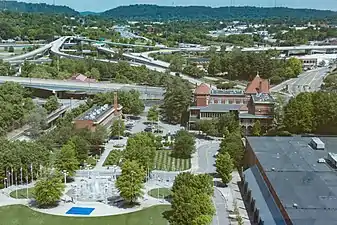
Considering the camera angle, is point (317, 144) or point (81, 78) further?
point (81, 78)

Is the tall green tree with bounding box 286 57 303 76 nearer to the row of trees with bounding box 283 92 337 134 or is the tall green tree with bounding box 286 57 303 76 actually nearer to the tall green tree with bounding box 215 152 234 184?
the row of trees with bounding box 283 92 337 134

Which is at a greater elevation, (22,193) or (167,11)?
(167,11)

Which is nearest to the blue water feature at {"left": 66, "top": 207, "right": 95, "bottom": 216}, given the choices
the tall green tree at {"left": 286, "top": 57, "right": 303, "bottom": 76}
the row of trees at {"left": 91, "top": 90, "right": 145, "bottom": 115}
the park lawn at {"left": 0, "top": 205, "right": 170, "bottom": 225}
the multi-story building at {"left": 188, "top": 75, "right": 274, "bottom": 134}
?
the park lawn at {"left": 0, "top": 205, "right": 170, "bottom": 225}

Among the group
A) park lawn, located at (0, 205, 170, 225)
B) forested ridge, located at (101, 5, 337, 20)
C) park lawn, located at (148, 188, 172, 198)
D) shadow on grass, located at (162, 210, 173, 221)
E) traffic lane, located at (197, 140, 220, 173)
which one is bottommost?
park lawn, located at (0, 205, 170, 225)

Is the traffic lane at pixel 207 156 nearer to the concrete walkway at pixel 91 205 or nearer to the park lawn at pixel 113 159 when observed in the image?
the park lawn at pixel 113 159

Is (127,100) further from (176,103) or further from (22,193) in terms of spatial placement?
(22,193)

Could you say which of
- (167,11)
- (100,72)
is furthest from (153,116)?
(167,11)
